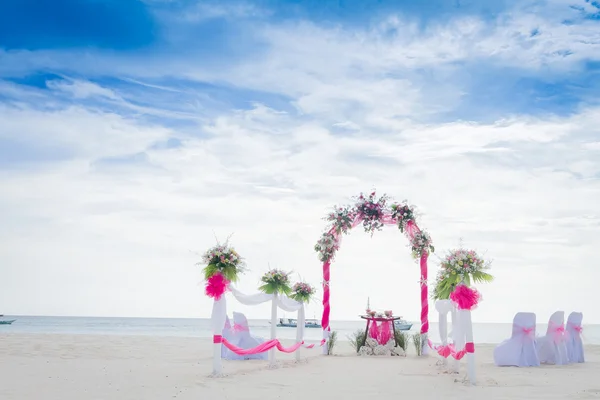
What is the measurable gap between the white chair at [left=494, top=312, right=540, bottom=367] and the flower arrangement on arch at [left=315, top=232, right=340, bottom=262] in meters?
5.35

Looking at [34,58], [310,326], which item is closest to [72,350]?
[34,58]

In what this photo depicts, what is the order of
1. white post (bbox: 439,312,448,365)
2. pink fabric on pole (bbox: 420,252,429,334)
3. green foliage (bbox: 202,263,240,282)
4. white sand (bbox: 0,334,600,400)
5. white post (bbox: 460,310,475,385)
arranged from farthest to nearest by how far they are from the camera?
pink fabric on pole (bbox: 420,252,429,334) → white post (bbox: 439,312,448,365) → green foliage (bbox: 202,263,240,282) → white post (bbox: 460,310,475,385) → white sand (bbox: 0,334,600,400)

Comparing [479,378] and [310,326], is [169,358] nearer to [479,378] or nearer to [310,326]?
[479,378]

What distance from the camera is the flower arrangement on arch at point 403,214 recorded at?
1497 centimetres

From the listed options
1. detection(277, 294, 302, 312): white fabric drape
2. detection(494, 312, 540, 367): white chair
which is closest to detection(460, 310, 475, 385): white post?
detection(494, 312, 540, 367): white chair

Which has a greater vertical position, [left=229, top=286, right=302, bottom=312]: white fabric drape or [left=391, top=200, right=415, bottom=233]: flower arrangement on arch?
[left=391, top=200, right=415, bottom=233]: flower arrangement on arch

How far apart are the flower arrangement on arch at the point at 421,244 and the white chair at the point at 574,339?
151 inches

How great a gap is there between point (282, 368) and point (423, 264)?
567cm

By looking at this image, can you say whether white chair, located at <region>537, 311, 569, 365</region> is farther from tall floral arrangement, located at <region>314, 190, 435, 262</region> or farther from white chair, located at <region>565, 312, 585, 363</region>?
tall floral arrangement, located at <region>314, 190, 435, 262</region>

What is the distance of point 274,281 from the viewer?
12.0m

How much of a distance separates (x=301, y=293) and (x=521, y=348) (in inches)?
210

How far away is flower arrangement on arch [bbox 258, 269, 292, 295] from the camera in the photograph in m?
12.0

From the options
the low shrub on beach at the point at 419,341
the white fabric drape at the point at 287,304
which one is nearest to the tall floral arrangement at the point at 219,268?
the white fabric drape at the point at 287,304

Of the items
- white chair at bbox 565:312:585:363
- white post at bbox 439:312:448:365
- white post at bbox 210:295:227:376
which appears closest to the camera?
white post at bbox 210:295:227:376
